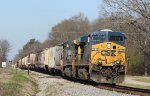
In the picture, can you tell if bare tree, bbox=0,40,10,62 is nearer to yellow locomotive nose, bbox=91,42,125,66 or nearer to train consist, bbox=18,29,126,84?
train consist, bbox=18,29,126,84

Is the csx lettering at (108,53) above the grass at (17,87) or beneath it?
above

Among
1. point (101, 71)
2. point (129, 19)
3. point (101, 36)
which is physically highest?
point (129, 19)

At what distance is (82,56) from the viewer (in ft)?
104

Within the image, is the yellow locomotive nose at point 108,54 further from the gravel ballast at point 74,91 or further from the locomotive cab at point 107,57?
the gravel ballast at point 74,91

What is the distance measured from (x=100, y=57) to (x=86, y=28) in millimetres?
99693

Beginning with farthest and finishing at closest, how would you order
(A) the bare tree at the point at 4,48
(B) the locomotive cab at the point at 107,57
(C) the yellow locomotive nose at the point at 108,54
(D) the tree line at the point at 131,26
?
1. (A) the bare tree at the point at 4,48
2. (D) the tree line at the point at 131,26
3. (C) the yellow locomotive nose at the point at 108,54
4. (B) the locomotive cab at the point at 107,57

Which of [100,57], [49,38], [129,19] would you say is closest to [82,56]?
[100,57]

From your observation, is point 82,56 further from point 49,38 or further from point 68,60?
point 49,38

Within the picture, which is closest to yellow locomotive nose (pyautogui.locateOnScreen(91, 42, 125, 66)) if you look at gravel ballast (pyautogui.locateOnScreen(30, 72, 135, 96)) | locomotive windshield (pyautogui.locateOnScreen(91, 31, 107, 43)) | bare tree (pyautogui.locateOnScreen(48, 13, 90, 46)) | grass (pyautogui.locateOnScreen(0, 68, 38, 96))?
locomotive windshield (pyautogui.locateOnScreen(91, 31, 107, 43))

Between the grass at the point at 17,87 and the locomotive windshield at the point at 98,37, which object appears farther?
the locomotive windshield at the point at 98,37

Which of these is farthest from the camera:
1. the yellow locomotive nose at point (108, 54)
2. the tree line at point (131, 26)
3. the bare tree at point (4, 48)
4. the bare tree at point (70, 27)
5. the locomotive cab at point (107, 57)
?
Answer: the bare tree at point (4, 48)

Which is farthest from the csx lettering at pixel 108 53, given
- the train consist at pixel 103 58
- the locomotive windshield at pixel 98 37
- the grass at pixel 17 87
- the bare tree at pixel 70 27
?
the bare tree at pixel 70 27

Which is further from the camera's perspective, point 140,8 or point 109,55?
point 140,8

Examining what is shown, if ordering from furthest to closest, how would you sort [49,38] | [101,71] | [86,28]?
[49,38] → [86,28] → [101,71]
